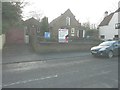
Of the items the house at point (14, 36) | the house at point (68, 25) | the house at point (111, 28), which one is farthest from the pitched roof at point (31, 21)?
the house at point (111, 28)

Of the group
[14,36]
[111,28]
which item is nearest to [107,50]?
[14,36]

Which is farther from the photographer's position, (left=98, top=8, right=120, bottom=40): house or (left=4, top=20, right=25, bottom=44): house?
(left=98, top=8, right=120, bottom=40): house

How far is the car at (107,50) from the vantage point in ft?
56.4

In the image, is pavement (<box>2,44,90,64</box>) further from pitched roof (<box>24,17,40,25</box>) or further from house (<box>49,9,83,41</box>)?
house (<box>49,9,83,41</box>)

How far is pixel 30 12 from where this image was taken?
3041 centimetres

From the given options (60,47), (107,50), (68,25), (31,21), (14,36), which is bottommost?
(107,50)

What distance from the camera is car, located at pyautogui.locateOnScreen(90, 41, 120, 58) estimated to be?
17.2 m

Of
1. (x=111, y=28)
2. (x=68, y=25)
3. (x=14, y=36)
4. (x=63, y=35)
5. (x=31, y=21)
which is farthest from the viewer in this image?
(x=31, y=21)

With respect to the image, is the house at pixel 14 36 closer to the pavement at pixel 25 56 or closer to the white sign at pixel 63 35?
the white sign at pixel 63 35

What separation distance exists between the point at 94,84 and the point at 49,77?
94.4 inches

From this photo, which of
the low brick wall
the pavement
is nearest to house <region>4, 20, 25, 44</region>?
the low brick wall

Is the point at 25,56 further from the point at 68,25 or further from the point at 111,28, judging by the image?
the point at 111,28

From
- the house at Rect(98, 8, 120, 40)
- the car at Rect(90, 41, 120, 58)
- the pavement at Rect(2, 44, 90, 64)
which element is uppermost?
the house at Rect(98, 8, 120, 40)

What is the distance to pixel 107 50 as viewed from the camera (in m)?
17.3
